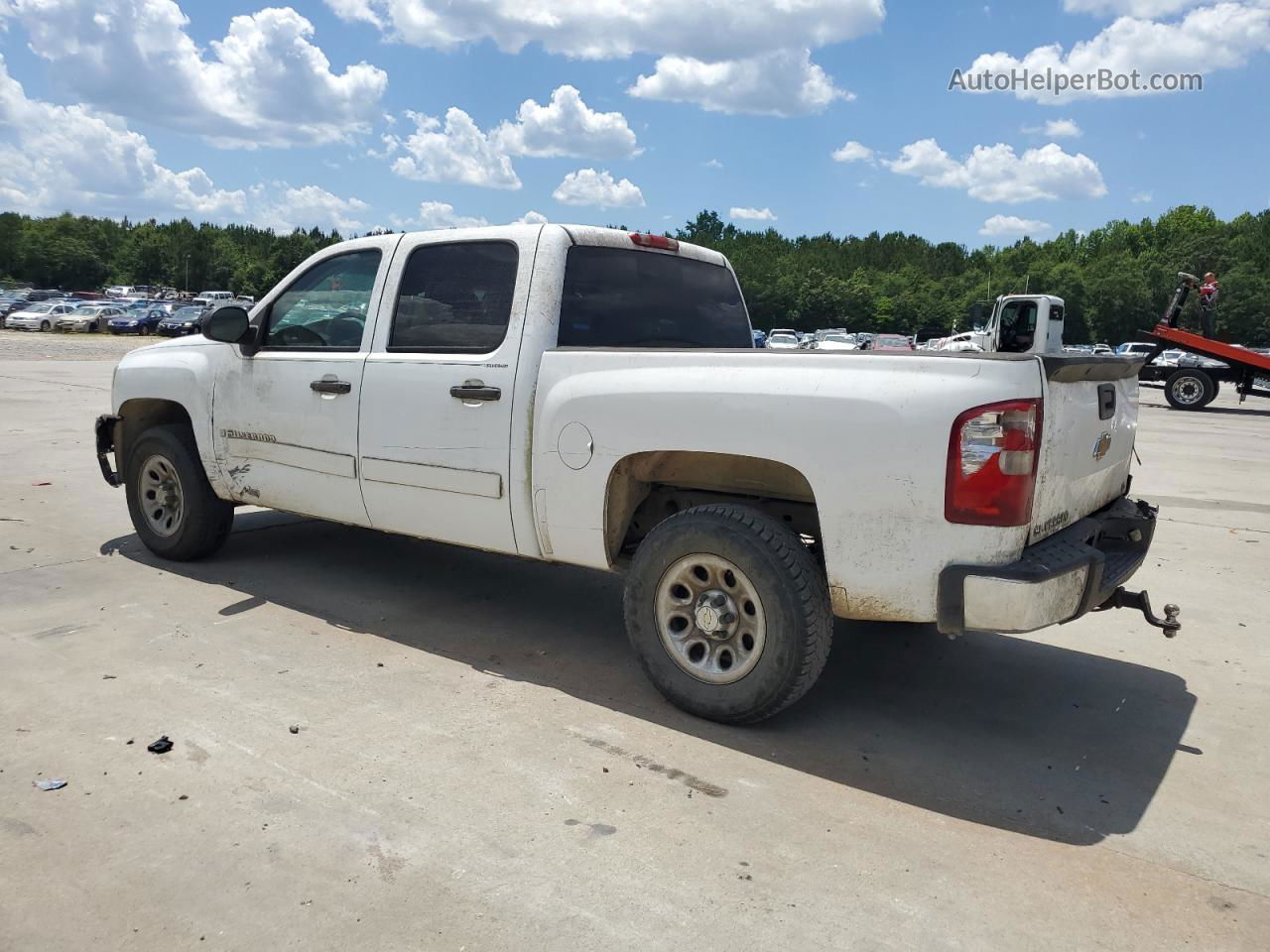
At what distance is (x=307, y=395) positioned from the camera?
5.05 m

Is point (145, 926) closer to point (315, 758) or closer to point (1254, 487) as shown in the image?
point (315, 758)

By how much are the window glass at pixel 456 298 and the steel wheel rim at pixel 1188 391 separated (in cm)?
2268

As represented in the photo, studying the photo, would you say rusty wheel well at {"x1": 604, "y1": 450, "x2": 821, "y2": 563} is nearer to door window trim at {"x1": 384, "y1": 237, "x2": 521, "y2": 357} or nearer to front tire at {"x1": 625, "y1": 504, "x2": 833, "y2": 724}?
front tire at {"x1": 625, "y1": 504, "x2": 833, "y2": 724}

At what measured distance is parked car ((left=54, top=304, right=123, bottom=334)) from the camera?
48.8 m

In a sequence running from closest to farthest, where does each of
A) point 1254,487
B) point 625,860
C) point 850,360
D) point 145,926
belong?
point 145,926, point 625,860, point 850,360, point 1254,487

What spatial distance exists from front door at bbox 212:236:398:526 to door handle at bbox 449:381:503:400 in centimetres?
69

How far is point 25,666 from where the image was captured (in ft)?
14.0

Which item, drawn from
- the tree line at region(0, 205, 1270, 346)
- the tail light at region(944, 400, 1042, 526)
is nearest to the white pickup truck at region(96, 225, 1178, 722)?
the tail light at region(944, 400, 1042, 526)

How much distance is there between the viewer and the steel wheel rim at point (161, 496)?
5.84 meters

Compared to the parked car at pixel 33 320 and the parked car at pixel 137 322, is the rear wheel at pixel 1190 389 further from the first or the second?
the parked car at pixel 33 320

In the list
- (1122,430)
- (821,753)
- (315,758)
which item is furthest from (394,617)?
(1122,430)

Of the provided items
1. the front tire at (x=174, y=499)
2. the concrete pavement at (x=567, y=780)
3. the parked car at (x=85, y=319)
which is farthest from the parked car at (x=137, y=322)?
the concrete pavement at (x=567, y=780)

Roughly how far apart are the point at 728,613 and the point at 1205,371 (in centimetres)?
2302

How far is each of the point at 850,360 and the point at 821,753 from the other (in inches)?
58.9
